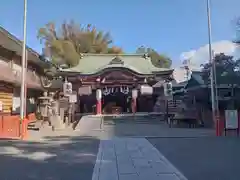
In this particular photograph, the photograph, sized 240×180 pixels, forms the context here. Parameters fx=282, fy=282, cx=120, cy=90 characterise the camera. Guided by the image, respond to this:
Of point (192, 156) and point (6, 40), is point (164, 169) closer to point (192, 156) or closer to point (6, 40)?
point (192, 156)

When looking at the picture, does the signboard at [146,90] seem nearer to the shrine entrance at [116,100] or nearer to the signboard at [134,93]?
the signboard at [134,93]

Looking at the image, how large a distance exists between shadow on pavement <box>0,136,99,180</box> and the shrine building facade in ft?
51.5

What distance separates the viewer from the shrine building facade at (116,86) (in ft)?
90.4

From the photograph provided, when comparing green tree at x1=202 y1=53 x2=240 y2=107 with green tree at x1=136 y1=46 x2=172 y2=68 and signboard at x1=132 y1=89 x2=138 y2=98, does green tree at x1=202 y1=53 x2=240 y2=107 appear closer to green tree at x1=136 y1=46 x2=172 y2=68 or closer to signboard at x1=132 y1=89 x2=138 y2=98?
signboard at x1=132 y1=89 x2=138 y2=98

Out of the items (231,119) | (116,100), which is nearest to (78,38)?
(116,100)

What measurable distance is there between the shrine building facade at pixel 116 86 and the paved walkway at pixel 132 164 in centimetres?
1649

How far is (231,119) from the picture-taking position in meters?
14.6

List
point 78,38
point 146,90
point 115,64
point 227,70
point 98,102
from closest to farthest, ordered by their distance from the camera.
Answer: point 227,70 < point 98,102 < point 146,90 < point 115,64 < point 78,38

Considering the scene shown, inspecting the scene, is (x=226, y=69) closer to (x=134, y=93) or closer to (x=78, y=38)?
(x=134, y=93)

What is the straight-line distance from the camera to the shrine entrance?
93.3 feet

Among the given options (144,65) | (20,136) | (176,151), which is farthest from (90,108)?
(176,151)

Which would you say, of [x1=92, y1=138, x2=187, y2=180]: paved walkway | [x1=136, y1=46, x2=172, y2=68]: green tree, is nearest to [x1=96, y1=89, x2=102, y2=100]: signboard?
[x1=92, y1=138, x2=187, y2=180]: paved walkway

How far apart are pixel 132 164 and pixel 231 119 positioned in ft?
28.3

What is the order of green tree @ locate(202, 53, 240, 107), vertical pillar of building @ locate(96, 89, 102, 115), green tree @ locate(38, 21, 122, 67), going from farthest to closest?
1. green tree @ locate(38, 21, 122, 67)
2. vertical pillar of building @ locate(96, 89, 102, 115)
3. green tree @ locate(202, 53, 240, 107)
